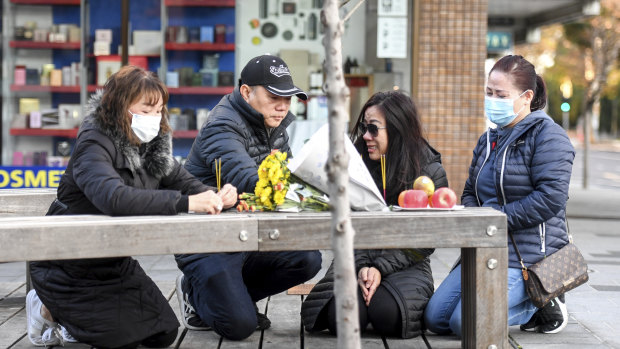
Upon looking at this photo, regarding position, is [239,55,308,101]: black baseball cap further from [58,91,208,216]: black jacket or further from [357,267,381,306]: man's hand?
[357,267,381,306]: man's hand

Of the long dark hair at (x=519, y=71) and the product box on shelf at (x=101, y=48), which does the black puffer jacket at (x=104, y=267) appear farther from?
the product box on shelf at (x=101, y=48)

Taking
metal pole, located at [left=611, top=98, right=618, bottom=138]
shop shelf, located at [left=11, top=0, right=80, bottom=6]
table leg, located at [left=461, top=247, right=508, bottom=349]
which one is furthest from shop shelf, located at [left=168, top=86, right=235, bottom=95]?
metal pole, located at [left=611, top=98, right=618, bottom=138]

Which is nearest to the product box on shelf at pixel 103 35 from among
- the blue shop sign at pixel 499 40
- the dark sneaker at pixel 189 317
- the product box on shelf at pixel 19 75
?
the product box on shelf at pixel 19 75

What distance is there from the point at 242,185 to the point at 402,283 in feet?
3.38

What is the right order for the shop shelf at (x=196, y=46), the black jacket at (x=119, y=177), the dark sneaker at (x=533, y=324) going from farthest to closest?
the shop shelf at (x=196, y=46)
the dark sneaker at (x=533, y=324)
the black jacket at (x=119, y=177)

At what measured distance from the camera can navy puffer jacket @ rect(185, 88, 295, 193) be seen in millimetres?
4707

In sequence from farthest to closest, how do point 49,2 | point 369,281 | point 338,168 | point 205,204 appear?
point 49,2 → point 369,281 → point 205,204 → point 338,168

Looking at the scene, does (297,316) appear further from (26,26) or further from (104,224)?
(26,26)

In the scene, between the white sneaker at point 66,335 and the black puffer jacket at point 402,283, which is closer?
the white sneaker at point 66,335

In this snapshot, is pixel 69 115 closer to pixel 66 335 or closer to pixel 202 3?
pixel 202 3

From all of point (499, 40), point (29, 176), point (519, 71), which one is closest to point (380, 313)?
point (519, 71)

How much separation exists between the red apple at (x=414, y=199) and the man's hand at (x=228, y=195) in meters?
0.80

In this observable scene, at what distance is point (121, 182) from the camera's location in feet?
13.4

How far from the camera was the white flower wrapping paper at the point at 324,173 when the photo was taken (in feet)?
13.6
